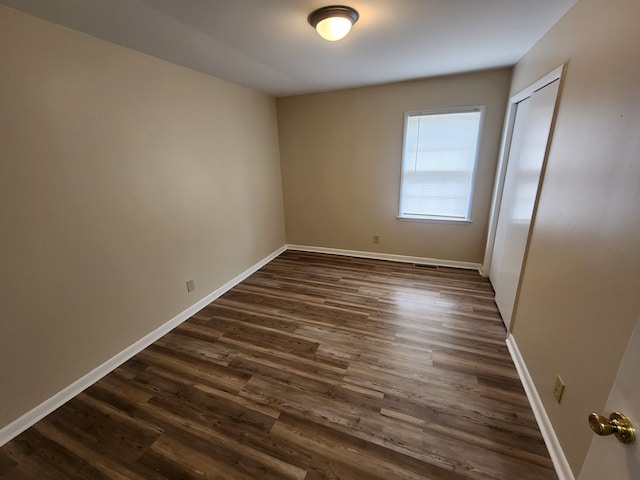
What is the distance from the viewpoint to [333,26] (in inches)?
63.5

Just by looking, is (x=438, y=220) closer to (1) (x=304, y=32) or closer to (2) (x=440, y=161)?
(2) (x=440, y=161)

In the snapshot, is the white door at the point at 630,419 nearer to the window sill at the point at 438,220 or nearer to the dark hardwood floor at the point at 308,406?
the dark hardwood floor at the point at 308,406

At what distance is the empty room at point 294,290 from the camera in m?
1.27

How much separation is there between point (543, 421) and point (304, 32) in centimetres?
287

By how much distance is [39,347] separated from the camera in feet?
5.39

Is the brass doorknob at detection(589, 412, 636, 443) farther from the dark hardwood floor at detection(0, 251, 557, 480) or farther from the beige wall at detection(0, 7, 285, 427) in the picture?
the beige wall at detection(0, 7, 285, 427)

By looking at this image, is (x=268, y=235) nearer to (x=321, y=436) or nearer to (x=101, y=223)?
(x=101, y=223)

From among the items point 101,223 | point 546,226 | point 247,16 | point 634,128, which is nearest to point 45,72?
point 101,223

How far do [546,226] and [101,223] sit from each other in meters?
3.03

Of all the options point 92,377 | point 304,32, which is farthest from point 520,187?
point 92,377

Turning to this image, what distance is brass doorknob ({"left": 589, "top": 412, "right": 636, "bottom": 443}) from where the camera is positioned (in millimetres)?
542

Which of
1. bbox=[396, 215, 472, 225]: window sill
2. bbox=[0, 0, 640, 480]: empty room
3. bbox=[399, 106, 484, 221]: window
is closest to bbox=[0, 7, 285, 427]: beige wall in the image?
bbox=[0, 0, 640, 480]: empty room

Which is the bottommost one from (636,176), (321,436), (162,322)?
(321,436)

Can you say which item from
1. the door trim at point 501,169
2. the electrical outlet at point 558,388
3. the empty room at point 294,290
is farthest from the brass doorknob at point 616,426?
the door trim at point 501,169
